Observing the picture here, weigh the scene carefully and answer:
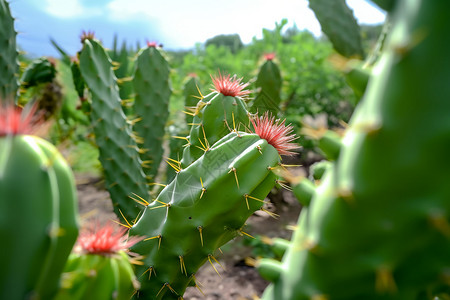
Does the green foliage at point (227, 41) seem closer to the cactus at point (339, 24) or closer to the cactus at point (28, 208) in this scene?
the cactus at point (339, 24)

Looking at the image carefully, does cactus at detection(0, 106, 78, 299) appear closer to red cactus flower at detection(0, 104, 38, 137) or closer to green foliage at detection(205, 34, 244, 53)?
red cactus flower at detection(0, 104, 38, 137)

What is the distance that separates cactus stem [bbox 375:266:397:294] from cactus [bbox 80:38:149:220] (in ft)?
6.16

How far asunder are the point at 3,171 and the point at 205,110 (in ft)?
3.00

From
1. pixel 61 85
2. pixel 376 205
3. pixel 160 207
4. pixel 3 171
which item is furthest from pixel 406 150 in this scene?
pixel 61 85

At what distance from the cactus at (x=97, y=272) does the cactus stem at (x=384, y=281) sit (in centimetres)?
50

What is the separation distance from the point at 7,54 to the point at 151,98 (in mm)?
955

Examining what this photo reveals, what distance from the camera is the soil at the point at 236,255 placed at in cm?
236

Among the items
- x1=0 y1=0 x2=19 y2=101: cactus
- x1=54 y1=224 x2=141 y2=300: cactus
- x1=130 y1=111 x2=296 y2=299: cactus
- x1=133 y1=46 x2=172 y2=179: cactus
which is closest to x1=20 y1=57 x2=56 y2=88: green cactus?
x1=0 y1=0 x2=19 y2=101: cactus

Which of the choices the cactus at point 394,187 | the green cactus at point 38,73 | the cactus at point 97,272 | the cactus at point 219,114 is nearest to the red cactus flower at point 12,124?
the cactus at point 97,272

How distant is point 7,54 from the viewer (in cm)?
221

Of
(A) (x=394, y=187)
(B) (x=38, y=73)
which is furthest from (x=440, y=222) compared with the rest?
(B) (x=38, y=73)

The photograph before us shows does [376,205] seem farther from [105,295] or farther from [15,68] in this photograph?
[15,68]

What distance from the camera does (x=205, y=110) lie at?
144 cm

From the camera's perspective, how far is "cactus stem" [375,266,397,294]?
21.6 inches
